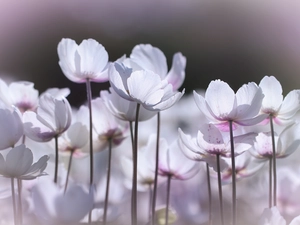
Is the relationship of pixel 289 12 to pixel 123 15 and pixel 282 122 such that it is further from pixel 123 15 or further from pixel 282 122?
pixel 282 122

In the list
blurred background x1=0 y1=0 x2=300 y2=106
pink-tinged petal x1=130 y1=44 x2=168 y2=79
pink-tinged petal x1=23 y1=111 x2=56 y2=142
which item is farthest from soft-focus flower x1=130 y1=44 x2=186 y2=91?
blurred background x1=0 y1=0 x2=300 y2=106

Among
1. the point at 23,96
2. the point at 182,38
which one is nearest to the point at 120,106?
the point at 23,96

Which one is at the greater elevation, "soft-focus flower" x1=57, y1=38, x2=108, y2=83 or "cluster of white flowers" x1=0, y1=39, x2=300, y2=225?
"soft-focus flower" x1=57, y1=38, x2=108, y2=83

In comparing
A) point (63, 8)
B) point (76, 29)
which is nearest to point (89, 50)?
point (63, 8)

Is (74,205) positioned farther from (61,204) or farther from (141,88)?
(141,88)

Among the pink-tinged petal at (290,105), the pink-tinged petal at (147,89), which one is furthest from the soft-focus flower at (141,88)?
the pink-tinged petal at (290,105)

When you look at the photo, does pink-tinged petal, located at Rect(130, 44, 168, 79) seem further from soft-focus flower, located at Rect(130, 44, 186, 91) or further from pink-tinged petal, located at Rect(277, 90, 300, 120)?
pink-tinged petal, located at Rect(277, 90, 300, 120)

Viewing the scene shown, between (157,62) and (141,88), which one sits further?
(157,62)
